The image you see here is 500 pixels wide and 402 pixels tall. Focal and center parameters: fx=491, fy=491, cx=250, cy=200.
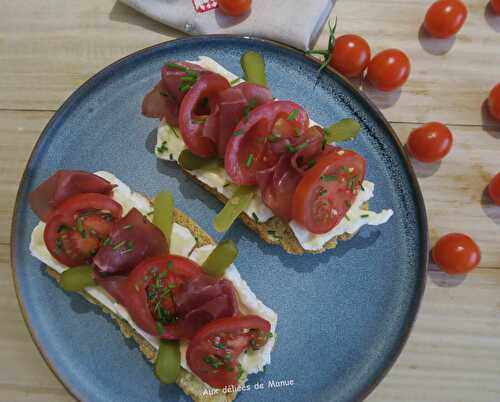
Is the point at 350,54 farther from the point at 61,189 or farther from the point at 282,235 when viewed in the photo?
the point at 61,189

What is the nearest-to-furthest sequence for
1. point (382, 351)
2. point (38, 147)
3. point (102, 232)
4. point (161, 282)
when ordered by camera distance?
point (161, 282) → point (102, 232) → point (382, 351) → point (38, 147)

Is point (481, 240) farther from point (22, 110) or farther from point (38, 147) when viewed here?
point (22, 110)

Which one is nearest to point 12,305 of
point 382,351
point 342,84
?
point 382,351

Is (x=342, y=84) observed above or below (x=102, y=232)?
above

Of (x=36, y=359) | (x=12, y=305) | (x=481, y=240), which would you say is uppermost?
(x=481, y=240)

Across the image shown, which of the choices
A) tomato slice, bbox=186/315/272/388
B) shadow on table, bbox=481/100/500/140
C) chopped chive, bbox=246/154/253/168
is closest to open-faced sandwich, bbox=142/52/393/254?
chopped chive, bbox=246/154/253/168

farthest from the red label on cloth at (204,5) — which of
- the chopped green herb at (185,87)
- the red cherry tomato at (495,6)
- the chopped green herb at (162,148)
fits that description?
the red cherry tomato at (495,6)

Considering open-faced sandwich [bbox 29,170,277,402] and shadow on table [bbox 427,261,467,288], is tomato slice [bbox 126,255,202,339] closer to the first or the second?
open-faced sandwich [bbox 29,170,277,402]

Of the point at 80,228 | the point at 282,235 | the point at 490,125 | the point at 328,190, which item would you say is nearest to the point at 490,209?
the point at 490,125
